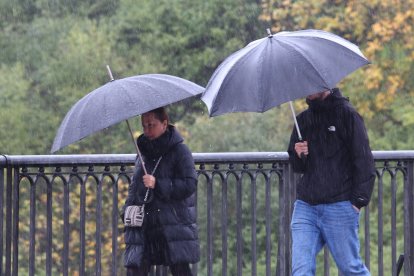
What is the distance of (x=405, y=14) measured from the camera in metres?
24.6

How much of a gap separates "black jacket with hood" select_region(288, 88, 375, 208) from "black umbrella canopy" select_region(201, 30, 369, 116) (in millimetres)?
303

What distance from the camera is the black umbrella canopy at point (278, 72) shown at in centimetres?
606

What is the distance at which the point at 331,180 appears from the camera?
645 cm

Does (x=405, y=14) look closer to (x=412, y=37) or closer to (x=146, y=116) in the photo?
(x=412, y=37)

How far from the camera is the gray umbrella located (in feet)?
19.9

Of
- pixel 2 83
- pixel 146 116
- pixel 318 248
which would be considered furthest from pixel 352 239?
pixel 2 83

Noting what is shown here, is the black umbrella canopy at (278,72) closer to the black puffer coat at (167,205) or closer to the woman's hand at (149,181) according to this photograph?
the black puffer coat at (167,205)

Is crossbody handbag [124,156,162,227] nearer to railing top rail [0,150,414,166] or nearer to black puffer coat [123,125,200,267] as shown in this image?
black puffer coat [123,125,200,267]

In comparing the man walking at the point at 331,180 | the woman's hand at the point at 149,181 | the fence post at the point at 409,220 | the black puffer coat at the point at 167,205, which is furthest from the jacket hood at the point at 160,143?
the fence post at the point at 409,220

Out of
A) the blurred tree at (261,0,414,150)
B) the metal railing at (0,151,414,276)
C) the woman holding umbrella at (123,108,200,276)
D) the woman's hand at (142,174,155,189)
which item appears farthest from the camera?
the blurred tree at (261,0,414,150)

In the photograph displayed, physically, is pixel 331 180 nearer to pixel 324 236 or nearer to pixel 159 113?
pixel 324 236

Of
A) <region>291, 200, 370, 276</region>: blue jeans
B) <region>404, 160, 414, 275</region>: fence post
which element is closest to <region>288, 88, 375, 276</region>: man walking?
<region>291, 200, 370, 276</region>: blue jeans

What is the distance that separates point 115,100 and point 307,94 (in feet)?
3.36

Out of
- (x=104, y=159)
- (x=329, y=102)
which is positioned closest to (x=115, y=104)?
(x=104, y=159)
